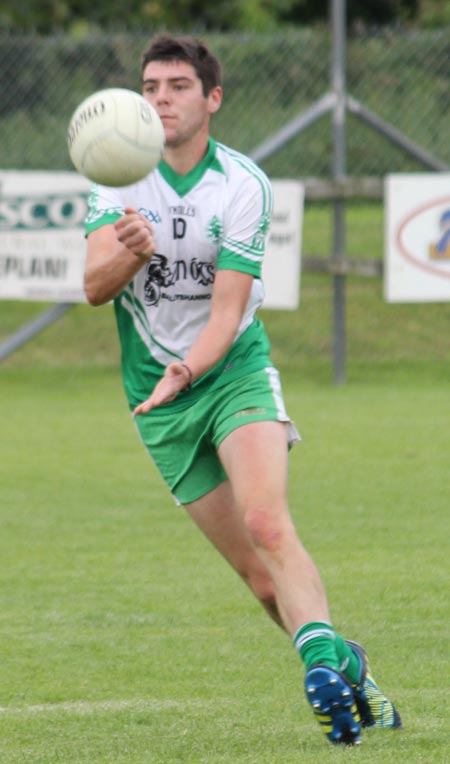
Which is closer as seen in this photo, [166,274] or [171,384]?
[171,384]

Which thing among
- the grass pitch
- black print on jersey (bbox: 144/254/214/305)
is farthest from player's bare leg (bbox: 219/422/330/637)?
black print on jersey (bbox: 144/254/214/305)

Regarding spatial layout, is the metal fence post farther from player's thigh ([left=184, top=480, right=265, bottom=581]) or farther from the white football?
the white football

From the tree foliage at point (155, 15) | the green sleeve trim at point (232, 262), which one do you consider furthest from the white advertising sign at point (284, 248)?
the tree foliage at point (155, 15)

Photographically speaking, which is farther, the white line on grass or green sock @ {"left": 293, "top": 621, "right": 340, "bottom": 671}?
the white line on grass

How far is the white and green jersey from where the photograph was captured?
16.7 ft

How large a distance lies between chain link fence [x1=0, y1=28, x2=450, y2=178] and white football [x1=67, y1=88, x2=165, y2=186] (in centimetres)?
914

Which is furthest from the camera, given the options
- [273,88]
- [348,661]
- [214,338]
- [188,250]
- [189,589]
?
[273,88]

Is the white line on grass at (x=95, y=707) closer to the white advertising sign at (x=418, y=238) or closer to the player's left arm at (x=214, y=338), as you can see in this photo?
the player's left arm at (x=214, y=338)

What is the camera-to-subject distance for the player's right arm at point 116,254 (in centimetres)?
466

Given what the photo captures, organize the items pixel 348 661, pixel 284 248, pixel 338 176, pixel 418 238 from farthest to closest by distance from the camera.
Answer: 1. pixel 338 176
2. pixel 284 248
3. pixel 418 238
4. pixel 348 661

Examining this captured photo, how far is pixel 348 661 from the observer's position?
4766mm

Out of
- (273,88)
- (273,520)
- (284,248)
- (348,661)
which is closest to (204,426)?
(273,520)

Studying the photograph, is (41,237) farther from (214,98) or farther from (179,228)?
(179,228)

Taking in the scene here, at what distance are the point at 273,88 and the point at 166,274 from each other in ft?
30.6
